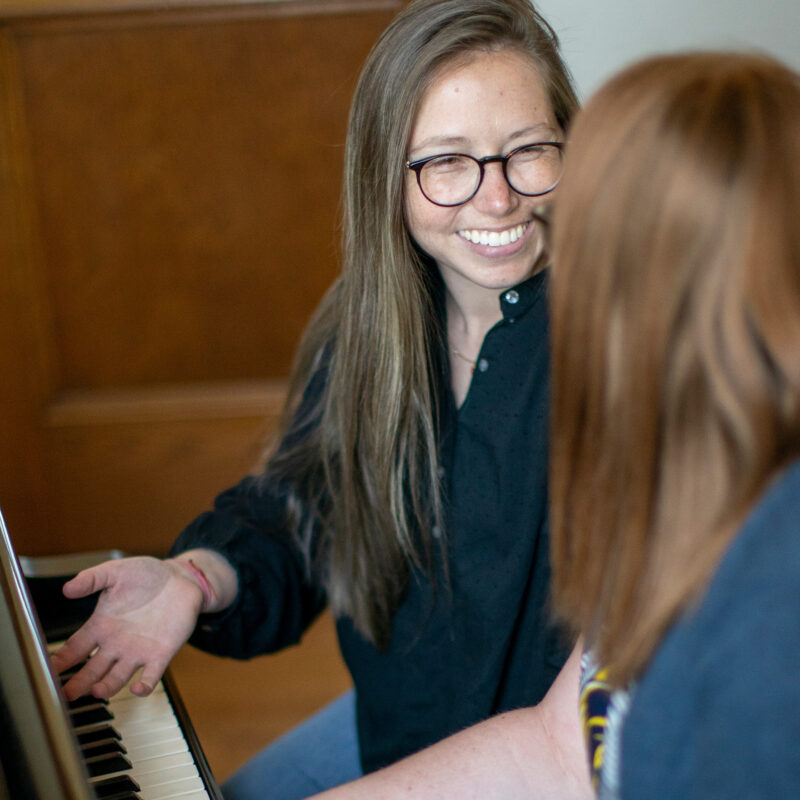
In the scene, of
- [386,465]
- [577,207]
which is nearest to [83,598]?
[386,465]

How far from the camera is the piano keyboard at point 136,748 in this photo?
2.97 ft

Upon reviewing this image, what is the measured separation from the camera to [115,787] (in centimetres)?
90

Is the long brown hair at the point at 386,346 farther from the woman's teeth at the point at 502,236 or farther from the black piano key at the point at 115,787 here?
the black piano key at the point at 115,787

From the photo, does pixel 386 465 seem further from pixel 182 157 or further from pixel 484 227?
pixel 182 157

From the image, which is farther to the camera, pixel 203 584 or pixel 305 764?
pixel 305 764

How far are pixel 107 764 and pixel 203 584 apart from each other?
0.24 m

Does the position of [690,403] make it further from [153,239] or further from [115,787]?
[153,239]

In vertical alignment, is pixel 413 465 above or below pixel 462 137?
below

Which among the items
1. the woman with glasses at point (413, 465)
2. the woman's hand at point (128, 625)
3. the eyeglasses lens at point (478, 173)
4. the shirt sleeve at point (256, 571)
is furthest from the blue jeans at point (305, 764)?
the eyeglasses lens at point (478, 173)

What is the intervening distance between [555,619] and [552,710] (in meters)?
0.13

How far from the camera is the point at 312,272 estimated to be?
2586 millimetres

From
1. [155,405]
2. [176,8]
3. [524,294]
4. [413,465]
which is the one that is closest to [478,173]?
[524,294]

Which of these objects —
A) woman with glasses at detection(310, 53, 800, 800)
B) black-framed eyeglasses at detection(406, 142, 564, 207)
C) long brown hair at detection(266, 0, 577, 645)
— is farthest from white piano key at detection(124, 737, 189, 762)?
black-framed eyeglasses at detection(406, 142, 564, 207)

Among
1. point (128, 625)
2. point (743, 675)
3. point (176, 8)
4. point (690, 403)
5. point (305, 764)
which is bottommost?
point (305, 764)
